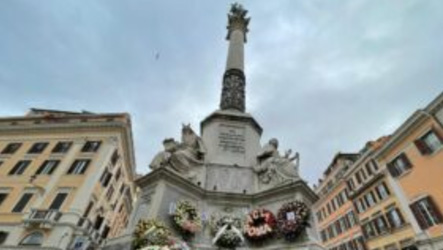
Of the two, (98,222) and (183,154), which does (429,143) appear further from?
(98,222)

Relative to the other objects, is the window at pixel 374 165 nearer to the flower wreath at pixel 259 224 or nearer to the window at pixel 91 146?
the flower wreath at pixel 259 224

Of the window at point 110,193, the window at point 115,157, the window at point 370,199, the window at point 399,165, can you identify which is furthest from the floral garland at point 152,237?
the window at point 370,199

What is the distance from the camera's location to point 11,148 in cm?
3014

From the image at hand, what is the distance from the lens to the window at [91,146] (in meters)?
29.4

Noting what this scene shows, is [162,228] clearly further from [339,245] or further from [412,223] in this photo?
[339,245]

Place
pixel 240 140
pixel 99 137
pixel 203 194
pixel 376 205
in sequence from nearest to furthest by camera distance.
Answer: pixel 203 194 < pixel 240 140 < pixel 376 205 < pixel 99 137

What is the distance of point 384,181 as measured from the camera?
2678cm

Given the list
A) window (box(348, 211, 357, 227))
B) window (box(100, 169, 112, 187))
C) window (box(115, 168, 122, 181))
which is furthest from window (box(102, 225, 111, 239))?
window (box(348, 211, 357, 227))

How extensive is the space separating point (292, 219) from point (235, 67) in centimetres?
822

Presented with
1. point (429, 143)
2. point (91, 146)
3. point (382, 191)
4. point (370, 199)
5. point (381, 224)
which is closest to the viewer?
point (429, 143)

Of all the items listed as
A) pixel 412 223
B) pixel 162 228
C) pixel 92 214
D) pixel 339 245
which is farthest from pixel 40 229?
pixel 339 245

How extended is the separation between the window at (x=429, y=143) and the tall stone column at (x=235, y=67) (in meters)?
17.1

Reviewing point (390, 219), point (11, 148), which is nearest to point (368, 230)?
point (390, 219)

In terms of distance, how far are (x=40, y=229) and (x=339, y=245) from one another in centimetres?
A: 3373
